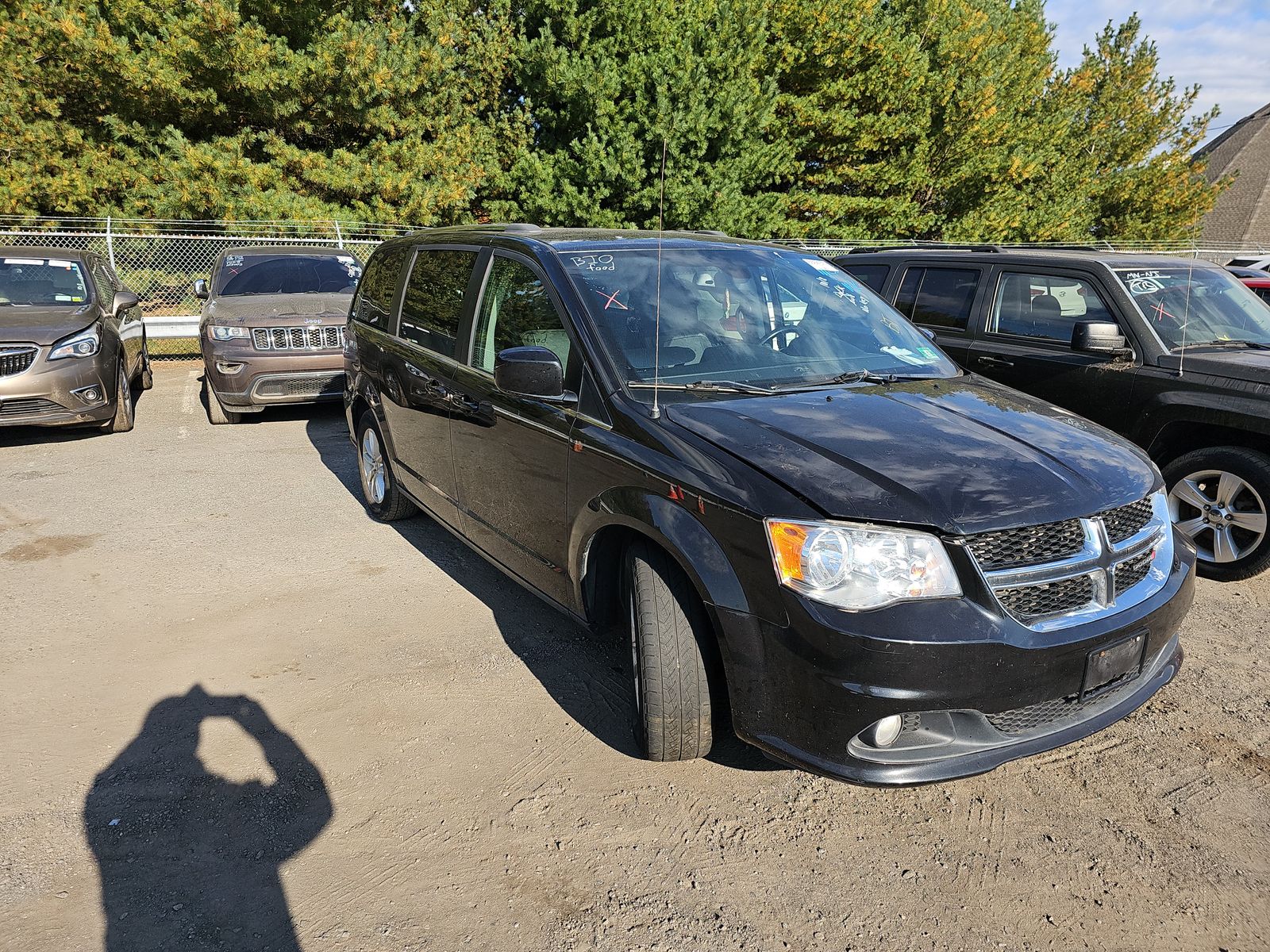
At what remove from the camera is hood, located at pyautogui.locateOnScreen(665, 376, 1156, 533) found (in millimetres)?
2531

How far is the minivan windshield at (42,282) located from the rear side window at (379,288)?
14.5ft

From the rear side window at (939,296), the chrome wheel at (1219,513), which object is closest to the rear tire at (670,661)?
the chrome wheel at (1219,513)

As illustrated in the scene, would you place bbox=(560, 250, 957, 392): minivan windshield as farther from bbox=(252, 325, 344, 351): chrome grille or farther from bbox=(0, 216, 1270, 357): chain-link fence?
bbox=(0, 216, 1270, 357): chain-link fence

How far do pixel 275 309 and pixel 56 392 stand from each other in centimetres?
207

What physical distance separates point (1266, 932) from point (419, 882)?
2.38 metres

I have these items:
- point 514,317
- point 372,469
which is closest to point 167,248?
point 372,469

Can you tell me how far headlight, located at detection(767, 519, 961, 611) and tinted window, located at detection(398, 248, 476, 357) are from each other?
247 cm

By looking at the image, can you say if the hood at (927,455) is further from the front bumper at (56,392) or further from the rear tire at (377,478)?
the front bumper at (56,392)

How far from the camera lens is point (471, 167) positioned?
21.1m

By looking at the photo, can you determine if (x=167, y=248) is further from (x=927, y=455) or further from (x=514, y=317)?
(x=927, y=455)

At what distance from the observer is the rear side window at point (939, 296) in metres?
6.29

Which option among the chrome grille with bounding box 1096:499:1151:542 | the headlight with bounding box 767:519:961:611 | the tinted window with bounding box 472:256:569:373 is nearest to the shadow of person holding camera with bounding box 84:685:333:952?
the headlight with bounding box 767:519:961:611

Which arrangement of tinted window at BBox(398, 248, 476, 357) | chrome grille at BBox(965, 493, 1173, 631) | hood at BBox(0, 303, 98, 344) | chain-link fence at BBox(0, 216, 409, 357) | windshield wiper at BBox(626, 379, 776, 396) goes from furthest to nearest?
chain-link fence at BBox(0, 216, 409, 357), hood at BBox(0, 303, 98, 344), tinted window at BBox(398, 248, 476, 357), windshield wiper at BBox(626, 379, 776, 396), chrome grille at BBox(965, 493, 1173, 631)

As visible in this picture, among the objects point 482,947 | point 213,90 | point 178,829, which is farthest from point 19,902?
point 213,90
